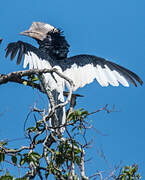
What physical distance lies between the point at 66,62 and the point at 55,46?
27cm

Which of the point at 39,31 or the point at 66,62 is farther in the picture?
the point at 39,31

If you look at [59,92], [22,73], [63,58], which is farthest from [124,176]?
[63,58]

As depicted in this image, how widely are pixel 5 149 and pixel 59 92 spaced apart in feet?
6.49

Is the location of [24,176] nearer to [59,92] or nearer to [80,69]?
[59,92]

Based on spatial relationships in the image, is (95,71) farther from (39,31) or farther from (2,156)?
(2,156)

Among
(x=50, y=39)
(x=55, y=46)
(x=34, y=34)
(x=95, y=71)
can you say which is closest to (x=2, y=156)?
(x=95, y=71)

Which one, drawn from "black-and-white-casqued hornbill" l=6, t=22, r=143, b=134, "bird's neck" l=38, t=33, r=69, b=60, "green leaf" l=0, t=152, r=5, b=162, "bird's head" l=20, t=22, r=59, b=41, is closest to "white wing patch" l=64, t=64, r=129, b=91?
"black-and-white-casqued hornbill" l=6, t=22, r=143, b=134

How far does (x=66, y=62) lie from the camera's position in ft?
20.6

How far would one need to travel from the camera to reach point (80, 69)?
20.4 ft

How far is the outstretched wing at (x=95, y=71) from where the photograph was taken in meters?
5.90

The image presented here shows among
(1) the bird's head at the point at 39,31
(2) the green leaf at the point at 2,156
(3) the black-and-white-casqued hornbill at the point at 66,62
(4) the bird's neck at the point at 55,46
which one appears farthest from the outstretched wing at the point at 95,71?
(2) the green leaf at the point at 2,156

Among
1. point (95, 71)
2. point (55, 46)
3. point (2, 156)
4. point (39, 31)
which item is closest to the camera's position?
point (2, 156)

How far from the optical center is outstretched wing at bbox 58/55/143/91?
5.90 metres

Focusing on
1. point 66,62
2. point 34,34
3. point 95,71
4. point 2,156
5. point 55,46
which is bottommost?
point 2,156
